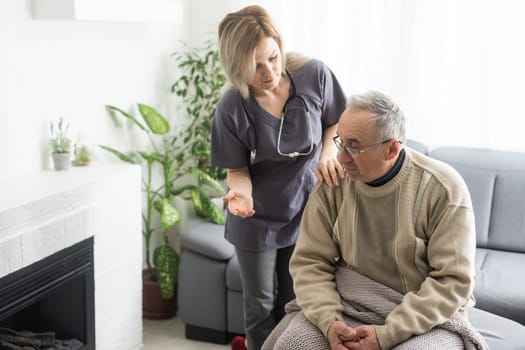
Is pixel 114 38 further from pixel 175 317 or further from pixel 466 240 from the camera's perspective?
pixel 466 240

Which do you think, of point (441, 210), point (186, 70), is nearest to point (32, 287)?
point (441, 210)

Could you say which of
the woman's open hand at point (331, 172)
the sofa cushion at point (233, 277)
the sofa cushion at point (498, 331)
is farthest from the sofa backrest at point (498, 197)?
the woman's open hand at point (331, 172)

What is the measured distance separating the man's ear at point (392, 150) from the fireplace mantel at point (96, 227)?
3.95ft

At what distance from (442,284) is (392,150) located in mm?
383

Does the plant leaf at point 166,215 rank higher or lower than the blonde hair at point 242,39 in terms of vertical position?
lower

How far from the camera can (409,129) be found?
3.59 m

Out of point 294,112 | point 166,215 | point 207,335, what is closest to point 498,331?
point 294,112

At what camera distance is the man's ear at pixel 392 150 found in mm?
1975

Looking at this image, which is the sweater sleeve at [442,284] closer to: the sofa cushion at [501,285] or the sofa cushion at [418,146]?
the sofa cushion at [501,285]

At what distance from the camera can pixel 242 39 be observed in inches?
85.1

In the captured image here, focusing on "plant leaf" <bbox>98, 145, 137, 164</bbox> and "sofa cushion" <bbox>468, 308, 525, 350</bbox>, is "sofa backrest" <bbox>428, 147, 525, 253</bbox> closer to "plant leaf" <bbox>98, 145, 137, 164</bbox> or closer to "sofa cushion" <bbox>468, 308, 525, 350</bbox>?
"sofa cushion" <bbox>468, 308, 525, 350</bbox>

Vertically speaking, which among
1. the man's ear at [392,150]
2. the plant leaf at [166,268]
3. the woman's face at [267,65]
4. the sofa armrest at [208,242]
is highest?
the woman's face at [267,65]

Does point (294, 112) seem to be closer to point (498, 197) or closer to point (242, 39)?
point (242, 39)

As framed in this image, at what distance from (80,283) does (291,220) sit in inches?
36.6
